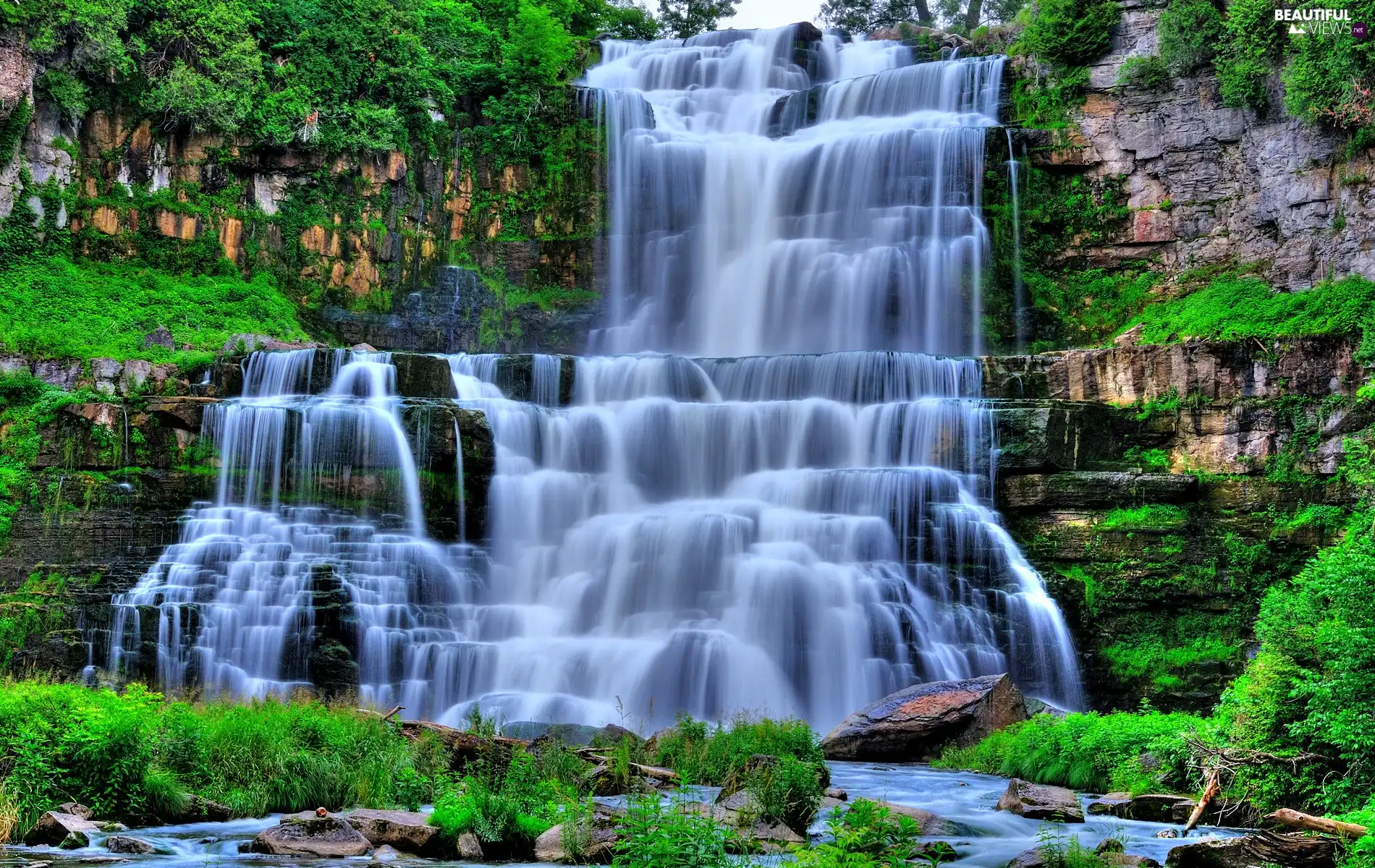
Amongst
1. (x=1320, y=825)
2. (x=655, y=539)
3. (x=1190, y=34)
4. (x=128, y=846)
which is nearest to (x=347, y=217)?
(x=655, y=539)

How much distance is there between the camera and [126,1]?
32.8 meters

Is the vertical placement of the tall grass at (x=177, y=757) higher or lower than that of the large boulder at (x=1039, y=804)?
higher

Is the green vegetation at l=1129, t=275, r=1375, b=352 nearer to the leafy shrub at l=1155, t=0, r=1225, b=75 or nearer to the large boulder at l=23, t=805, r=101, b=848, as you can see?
the leafy shrub at l=1155, t=0, r=1225, b=75

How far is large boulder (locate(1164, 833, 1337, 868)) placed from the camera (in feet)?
27.7

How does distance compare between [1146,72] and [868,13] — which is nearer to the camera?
[1146,72]

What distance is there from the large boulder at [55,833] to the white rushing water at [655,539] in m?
8.91

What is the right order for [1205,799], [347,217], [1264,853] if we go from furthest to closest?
[347,217] → [1205,799] → [1264,853]

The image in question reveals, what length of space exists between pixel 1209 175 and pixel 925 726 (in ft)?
72.4

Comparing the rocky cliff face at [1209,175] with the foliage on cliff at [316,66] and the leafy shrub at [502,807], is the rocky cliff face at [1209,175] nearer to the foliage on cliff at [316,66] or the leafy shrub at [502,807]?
the foliage on cliff at [316,66]

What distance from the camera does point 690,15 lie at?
2108 inches

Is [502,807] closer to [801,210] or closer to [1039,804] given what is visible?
[1039,804]

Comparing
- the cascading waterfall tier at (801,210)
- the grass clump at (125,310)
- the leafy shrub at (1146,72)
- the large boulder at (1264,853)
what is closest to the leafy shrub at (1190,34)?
the leafy shrub at (1146,72)

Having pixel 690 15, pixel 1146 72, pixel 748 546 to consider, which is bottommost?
pixel 748 546

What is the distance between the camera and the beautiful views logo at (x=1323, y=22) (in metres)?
26.7
